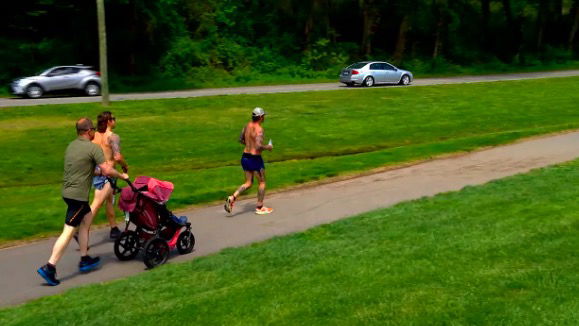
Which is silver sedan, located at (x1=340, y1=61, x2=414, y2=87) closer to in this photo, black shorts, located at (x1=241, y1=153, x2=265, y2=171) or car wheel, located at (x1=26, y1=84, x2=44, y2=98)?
car wheel, located at (x1=26, y1=84, x2=44, y2=98)

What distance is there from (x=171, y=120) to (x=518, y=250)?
703 inches

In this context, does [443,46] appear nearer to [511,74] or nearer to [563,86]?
[511,74]

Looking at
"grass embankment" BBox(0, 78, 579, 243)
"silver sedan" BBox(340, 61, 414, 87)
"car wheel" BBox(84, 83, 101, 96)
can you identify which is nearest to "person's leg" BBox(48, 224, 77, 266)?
"grass embankment" BBox(0, 78, 579, 243)

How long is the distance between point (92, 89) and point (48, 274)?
28.1 m

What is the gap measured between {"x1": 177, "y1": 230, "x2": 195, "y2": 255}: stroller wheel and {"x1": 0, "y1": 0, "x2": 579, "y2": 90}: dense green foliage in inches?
1209

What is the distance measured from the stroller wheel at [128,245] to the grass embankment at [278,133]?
2.26 m

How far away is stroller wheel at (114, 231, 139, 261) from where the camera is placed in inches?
383

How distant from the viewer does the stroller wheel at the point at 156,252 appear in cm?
927

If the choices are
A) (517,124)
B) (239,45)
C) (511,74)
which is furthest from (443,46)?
(517,124)

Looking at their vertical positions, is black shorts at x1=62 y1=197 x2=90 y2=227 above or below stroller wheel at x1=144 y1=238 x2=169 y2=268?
above

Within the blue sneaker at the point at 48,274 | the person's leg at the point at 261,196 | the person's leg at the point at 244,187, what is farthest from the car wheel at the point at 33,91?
the blue sneaker at the point at 48,274

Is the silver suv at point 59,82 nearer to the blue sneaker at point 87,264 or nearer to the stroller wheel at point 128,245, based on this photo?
the stroller wheel at point 128,245

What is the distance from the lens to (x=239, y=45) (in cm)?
4825

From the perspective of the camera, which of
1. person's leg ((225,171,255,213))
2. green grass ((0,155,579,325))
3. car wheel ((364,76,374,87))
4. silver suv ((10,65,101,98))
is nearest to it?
green grass ((0,155,579,325))
